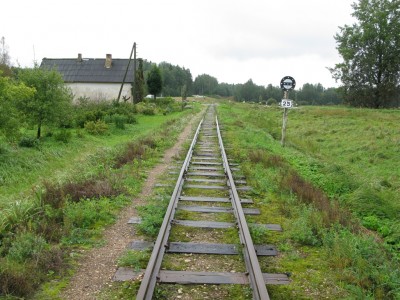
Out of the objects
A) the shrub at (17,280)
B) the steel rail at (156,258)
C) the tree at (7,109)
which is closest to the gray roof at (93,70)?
the tree at (7,109)

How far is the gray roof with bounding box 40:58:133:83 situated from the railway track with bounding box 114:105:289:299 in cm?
3753

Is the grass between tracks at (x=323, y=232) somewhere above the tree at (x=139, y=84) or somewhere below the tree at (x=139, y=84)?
below

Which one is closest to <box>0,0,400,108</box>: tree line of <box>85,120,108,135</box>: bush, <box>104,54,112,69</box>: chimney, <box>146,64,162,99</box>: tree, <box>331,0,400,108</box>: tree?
<box>331,0,400,108</box>: tree

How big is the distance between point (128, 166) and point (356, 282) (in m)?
7.15

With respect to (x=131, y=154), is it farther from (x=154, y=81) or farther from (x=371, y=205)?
(x=154, y=81)

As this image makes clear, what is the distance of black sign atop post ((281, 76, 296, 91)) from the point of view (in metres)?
14.2

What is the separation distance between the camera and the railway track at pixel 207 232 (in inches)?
Result: 162

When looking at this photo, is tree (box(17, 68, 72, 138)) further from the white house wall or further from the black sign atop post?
the white house wall

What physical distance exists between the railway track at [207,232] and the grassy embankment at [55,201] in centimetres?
94

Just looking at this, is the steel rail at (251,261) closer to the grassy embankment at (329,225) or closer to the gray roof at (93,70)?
the grassy embankment at (329,225)

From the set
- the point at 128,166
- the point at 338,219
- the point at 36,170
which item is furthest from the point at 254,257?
the point at 36,170

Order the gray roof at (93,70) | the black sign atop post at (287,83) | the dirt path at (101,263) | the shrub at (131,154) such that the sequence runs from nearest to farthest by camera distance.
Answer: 1. the dirt path at (101,263)
2. the shrub at (131,154)
3. the black sign atop post at (287,83)
4. the gray roof at (93,70)

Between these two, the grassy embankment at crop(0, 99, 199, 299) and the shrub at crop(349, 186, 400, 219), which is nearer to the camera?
the grassy embankment at crop(0, 99, 199, 299)

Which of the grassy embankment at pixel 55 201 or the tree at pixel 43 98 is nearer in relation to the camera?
the grassy embankment at pixel 55 201
